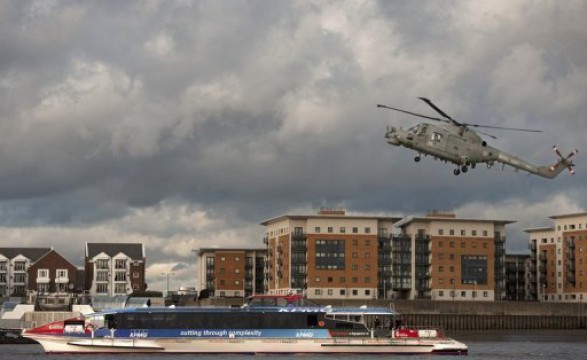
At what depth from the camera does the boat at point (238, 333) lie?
361 feet

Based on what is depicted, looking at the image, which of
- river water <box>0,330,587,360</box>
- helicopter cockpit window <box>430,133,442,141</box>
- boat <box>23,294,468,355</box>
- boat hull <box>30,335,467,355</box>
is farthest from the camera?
helicopter cockpit window <box>430,133,442,141</box>

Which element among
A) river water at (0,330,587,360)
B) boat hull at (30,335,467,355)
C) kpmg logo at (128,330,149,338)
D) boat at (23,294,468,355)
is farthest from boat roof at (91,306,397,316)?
river water at (0,330,587,360)

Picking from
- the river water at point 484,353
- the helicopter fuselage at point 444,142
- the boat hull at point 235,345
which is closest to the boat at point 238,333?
the boat hull at point 235,345

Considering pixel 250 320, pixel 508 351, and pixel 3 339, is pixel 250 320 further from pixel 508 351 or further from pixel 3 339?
pixel 3 339

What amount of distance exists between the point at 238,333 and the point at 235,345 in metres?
1.13

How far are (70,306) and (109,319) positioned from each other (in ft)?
249

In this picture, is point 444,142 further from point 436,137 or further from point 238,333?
point 238,333

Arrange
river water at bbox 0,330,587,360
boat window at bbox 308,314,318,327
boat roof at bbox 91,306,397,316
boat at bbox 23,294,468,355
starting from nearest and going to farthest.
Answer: river water at bbox 0,330,587,360
boat at bbox 23,294,468,355
boat roof at bbox 91,306,397,316
boat window at bbox 308,314,318,327

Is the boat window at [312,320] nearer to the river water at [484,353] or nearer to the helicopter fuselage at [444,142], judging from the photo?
the river water at [484,353]

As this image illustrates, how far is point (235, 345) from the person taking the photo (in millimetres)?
110625

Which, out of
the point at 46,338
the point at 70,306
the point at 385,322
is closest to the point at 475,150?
the point at 385,322

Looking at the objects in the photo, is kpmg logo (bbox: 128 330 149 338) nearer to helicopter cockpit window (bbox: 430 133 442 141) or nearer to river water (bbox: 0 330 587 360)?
river water (bbox: 0 330 587 360)

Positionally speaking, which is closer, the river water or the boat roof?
the river water

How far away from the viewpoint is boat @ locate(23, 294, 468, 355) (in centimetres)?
11006
